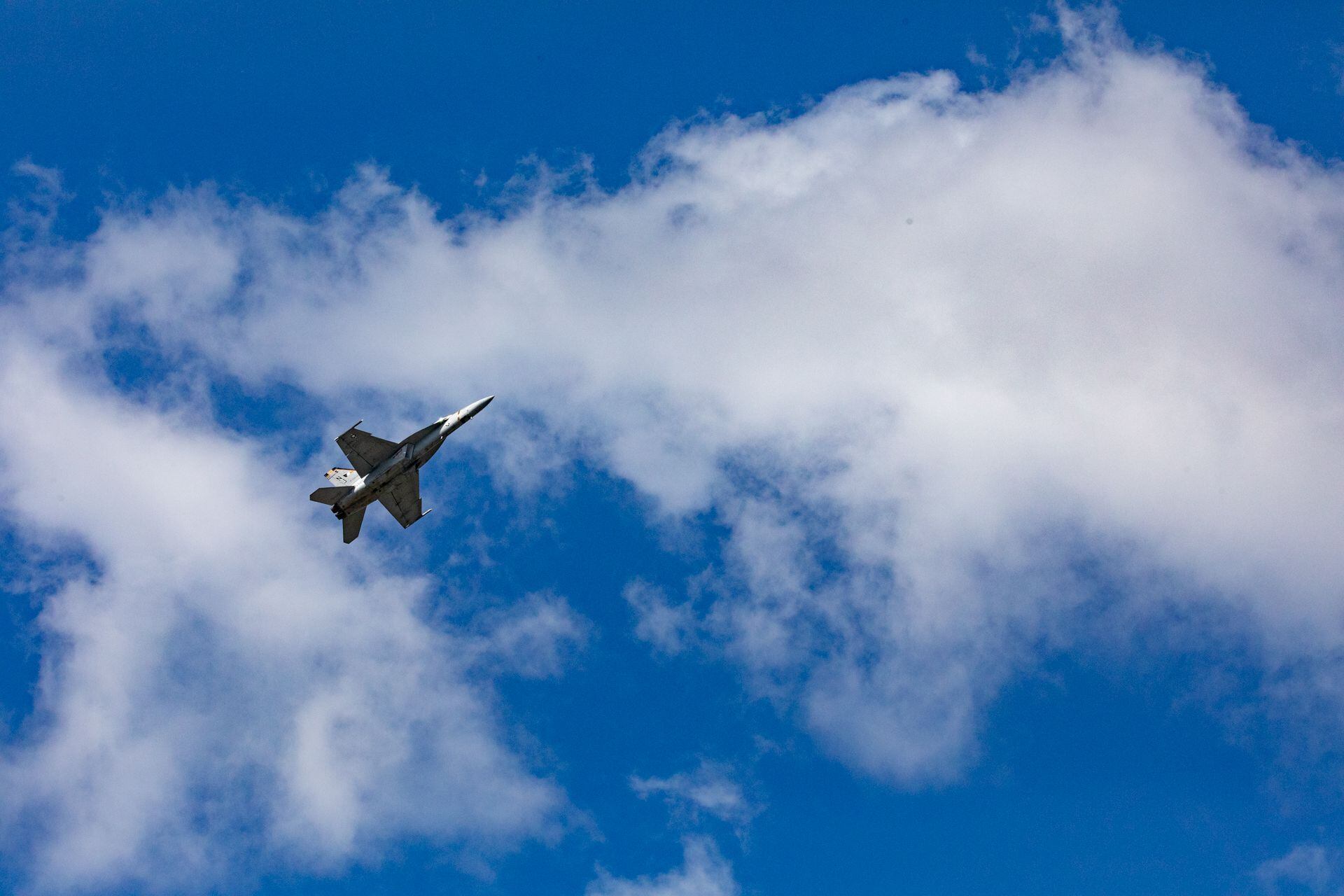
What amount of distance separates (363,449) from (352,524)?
904 cm

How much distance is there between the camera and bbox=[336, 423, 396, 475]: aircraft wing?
138250mm

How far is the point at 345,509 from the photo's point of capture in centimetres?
14162

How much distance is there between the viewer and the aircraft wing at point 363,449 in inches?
5443

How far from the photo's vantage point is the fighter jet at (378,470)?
139250mm

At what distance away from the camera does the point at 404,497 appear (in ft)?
472

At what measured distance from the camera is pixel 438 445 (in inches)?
5566

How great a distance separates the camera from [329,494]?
5571 inches

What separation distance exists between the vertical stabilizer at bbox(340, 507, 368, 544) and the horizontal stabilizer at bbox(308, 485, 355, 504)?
217 centimetres

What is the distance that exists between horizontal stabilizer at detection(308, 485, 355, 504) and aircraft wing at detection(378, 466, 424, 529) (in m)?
3.68

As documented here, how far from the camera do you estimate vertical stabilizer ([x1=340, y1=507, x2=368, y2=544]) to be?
142500 millimetres

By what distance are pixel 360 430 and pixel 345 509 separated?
9108 mm

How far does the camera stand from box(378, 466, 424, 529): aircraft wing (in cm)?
14200

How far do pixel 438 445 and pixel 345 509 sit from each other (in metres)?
11.6

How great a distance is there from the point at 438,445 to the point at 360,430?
805 centimetres
